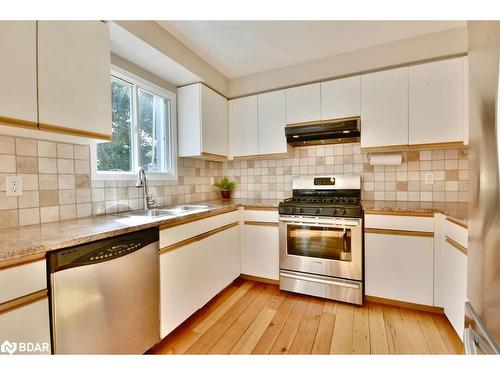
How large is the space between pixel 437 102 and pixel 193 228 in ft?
7.55

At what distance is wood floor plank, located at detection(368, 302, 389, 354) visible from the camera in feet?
4.91

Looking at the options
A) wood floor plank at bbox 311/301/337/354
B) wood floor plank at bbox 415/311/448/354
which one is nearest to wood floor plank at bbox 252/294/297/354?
wood floor plank at bbox 311/301/337/354

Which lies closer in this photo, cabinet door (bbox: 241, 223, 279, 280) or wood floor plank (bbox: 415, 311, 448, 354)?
wood floor plank (bbox: 415, 311, 448, 354)

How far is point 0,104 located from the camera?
0.98m

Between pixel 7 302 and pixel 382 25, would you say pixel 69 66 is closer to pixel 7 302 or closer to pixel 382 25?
pixel 7 302

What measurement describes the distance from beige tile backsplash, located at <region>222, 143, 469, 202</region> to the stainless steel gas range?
1.22ft

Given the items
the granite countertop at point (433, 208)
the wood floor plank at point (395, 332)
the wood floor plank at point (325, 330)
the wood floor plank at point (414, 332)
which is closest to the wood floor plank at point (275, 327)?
the wood floor plank at point (325, 330)

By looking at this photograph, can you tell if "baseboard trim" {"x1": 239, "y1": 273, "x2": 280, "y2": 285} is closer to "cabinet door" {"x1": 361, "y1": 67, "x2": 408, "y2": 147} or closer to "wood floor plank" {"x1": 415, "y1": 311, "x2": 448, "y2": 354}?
"wood floor plank" {"x1": 415, "y1": 311, "x2": 448, "y2": 354}

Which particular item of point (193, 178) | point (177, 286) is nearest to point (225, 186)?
point (193, 178)

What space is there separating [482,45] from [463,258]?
1.41 m

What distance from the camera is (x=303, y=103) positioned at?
2.41 meters

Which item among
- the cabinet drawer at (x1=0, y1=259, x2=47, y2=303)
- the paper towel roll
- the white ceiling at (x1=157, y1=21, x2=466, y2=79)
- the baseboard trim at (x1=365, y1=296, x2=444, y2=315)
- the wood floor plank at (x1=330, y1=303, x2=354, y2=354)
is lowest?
the wood floor plank at (x1=330, y1=303, x2=354, y2=354)

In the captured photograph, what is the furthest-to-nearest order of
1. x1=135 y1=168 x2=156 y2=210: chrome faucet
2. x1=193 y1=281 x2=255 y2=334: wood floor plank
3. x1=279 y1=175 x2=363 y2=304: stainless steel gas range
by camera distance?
x1=279 y1=175 x2=363 y2=304: stainless steel gas range → x1=135 y1=168 x2=156 y2=210: chrome faucet → x1=193 y1=281 x2=255 y2=334: wood floor plank
